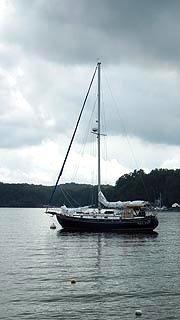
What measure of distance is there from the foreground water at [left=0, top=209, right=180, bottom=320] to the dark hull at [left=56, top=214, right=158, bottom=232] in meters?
21.1

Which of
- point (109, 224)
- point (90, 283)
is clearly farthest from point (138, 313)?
point (109, 224)

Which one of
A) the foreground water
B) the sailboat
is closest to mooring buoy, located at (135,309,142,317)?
the foreground water

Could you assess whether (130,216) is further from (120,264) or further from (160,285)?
(160,285)

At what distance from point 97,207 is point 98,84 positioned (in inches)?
788

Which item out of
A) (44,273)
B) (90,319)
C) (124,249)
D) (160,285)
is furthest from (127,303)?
(124,249)

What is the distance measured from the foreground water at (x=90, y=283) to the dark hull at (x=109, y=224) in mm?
21126

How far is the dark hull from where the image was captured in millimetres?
80188

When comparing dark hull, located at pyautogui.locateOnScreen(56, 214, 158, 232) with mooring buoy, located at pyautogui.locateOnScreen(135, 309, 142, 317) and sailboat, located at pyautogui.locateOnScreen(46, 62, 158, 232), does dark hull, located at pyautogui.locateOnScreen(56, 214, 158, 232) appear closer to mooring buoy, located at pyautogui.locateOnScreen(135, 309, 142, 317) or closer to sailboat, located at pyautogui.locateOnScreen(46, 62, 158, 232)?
sailboat, located at pyautogui.locateOnScreen(46, 62, 158, 232)

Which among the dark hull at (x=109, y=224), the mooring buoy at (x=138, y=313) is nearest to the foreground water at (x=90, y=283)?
the mooring buoy at (x=138, y=313)

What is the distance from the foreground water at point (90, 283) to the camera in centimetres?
2648

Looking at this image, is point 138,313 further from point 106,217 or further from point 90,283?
point 106,217

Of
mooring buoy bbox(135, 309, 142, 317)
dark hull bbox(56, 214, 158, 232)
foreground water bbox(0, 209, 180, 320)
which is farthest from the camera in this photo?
dark hull bbox(56, 214, 158, 232)

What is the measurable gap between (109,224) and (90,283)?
46.0 meters

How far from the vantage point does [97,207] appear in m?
84.2
